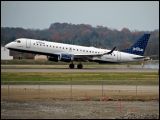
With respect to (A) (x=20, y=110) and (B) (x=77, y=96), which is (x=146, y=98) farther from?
(A) (x=20, y=110)

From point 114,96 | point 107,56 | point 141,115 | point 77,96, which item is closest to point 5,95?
point 77,96

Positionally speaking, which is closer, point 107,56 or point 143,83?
point 143,83

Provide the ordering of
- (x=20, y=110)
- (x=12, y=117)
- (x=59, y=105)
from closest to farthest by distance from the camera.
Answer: (x=12, y=117), (x=20, y=110), (x=59, y=105)

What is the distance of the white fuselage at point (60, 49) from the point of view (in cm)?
6481

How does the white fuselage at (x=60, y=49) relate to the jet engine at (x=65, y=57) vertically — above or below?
above

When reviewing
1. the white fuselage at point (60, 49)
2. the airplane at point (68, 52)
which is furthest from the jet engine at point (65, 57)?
the white fuselage at point (60, 49)

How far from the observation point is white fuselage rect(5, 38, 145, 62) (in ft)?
213

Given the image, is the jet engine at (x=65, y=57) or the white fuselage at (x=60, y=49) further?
the jet engine at (x=65, y=57)

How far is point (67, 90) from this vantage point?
3588 cm

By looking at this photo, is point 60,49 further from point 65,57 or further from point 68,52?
point 65,57

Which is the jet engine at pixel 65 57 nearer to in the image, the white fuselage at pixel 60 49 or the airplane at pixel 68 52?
the airplane at pixel 68 52

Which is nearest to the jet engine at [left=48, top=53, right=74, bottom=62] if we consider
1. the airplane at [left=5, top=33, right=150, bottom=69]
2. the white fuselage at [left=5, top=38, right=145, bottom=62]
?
the airplane at [left=5, top=33, right=150, bottom=69]

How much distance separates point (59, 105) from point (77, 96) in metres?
4.72

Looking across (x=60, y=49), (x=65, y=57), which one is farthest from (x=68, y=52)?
(x=65, y=57)
